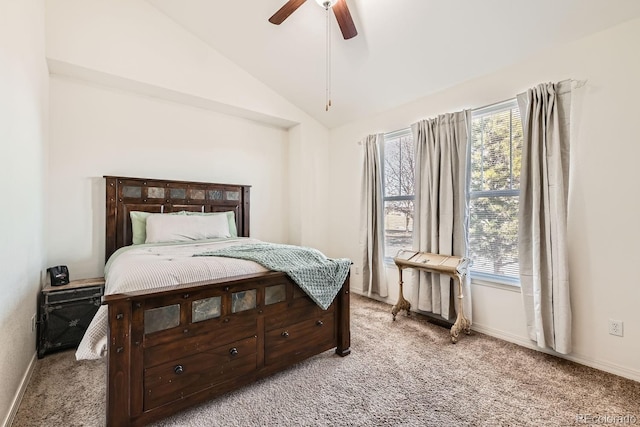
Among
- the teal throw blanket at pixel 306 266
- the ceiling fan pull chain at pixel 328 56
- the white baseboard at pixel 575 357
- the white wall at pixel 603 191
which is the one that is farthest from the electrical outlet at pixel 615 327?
the ceiling fan pull chain at pixel 328 56

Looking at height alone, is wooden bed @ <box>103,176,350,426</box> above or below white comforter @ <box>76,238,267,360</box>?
below

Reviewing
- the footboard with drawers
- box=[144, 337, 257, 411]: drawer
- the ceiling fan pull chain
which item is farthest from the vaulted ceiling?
box=[144, 337, 257, 411]: drawer

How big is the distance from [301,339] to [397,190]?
2.34m

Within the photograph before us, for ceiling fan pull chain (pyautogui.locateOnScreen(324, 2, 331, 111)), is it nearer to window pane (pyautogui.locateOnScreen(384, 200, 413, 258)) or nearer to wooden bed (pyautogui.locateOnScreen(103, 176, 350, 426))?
window pane (pyautogui.locateOnScreen(384, 200, 413, 258))

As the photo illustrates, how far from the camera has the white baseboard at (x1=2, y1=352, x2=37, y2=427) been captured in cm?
152

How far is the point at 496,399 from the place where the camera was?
178 cm

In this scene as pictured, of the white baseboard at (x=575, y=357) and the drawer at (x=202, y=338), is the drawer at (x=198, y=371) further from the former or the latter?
the white baseboard at (x=575, y=357)

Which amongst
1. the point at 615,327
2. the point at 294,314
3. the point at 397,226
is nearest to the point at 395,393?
the point at 294,314

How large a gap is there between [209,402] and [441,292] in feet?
7.40

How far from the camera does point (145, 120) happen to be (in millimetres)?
3357

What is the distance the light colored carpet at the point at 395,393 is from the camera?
63.0 inches

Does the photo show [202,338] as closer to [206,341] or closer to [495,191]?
[206,341]

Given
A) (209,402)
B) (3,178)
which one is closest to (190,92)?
(3,178)
